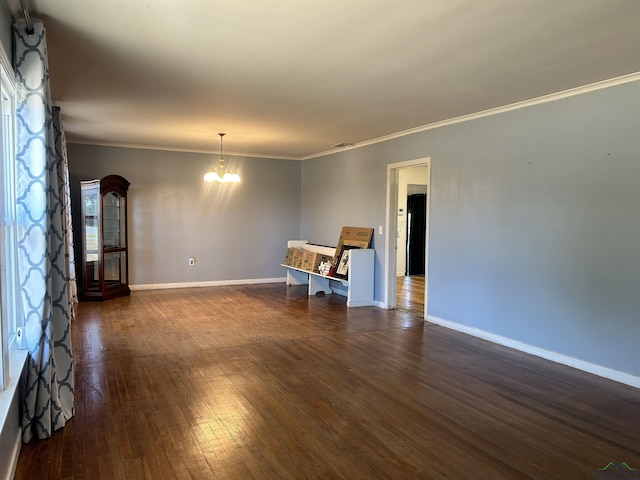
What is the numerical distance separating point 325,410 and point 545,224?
271 centimetres

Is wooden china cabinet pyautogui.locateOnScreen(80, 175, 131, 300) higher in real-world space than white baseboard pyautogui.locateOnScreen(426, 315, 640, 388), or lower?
higher

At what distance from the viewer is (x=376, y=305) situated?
6.66 m

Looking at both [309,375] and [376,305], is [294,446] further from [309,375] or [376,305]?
[376,305]

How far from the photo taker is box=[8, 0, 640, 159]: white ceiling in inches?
98.3

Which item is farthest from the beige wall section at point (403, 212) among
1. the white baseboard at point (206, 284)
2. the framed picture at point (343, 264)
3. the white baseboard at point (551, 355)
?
the white baseboard at point (551, 355)

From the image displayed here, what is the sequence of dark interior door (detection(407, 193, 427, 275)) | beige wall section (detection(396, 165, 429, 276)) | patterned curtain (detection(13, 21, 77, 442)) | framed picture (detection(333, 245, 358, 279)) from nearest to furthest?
1. patterned curtain (detection(13, 21, 77, 442))
2. framed picture (detection(333, 245, 358, 279))
3. beige wall section (detection(396, 165, 429, 276))
4. dark interior door (detection(407, 193, 427, 275))

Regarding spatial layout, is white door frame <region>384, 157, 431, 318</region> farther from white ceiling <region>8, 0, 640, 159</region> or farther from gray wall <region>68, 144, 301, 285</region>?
gray wall <region>68, 144, 301, 285</region>

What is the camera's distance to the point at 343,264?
693cm

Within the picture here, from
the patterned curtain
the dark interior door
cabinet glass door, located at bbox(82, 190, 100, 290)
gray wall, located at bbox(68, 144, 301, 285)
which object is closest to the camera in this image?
the patterned curtain

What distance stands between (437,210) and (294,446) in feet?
12.0

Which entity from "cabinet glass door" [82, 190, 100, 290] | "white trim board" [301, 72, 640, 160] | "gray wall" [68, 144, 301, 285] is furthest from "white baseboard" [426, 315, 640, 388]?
"cabinet glass door" [82, 190, 100, 290]

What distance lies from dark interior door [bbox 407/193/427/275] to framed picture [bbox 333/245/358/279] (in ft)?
11.3

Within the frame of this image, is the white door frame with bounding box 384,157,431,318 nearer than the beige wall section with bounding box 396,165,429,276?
Yes

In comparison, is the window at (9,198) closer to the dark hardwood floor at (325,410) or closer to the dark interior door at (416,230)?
the dark hardwood floor at (325,410)
